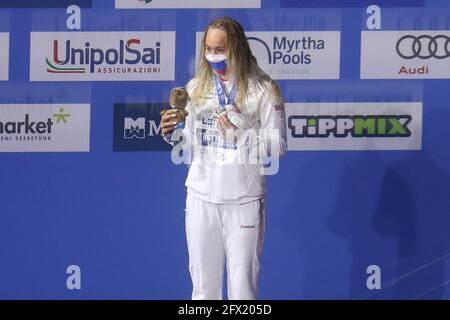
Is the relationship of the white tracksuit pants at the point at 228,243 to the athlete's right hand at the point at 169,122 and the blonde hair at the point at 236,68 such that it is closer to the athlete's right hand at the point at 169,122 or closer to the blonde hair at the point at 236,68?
the athlete's right hand at the point at 169,122

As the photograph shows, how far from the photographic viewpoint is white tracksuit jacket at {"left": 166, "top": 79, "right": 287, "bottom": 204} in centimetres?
496

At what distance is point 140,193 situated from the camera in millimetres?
6016

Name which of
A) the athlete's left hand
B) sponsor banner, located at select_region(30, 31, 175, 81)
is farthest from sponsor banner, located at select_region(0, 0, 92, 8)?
the athlete's left hand

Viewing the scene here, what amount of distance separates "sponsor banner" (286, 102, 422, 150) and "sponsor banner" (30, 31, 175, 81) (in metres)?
0.80

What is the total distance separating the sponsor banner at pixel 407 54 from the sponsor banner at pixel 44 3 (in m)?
1.63

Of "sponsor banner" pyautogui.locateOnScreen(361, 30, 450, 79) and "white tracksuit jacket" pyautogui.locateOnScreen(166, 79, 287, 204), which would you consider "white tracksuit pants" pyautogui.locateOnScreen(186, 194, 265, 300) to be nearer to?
"white tracksuit jacket" pyautogui.locateOnScreen(166, 79, 287, 204)

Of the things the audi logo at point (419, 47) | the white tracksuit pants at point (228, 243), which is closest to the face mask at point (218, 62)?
the white tracksuit pants at point (228, 243)

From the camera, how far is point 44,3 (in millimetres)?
6008

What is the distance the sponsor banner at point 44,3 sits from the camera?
5.98 metres

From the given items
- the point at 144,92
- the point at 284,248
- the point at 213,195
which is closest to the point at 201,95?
the point at 213,195

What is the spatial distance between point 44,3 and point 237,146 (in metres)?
1.72

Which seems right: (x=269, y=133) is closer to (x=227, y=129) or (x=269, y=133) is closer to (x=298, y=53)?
(x=227, y=129)

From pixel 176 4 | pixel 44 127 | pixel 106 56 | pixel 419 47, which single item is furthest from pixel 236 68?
pixel 44 127
